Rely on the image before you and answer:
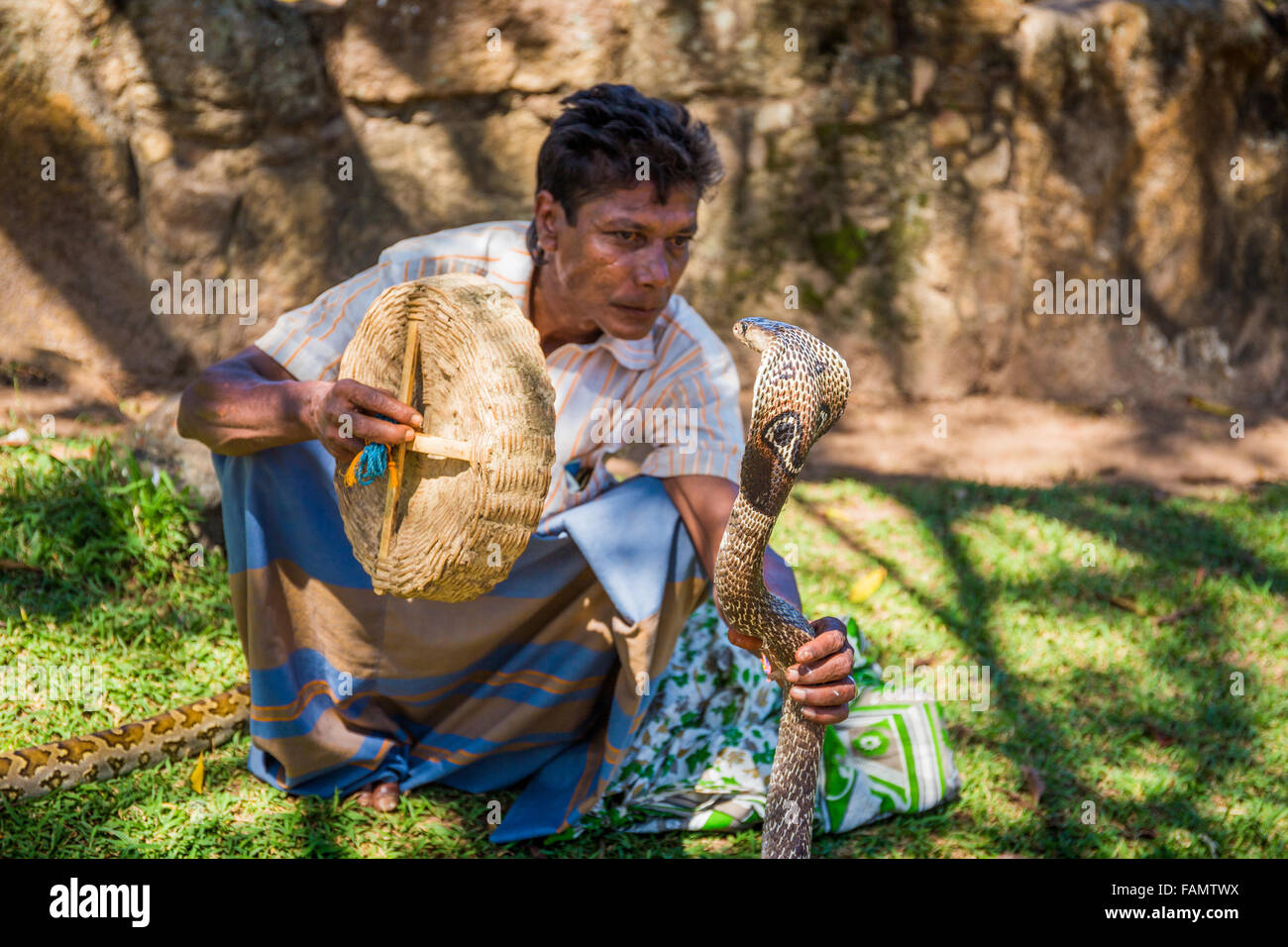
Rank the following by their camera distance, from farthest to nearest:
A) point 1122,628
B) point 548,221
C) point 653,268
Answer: point 1122,628 < point 548,221 < point 653,268

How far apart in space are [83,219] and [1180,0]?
6.31 m

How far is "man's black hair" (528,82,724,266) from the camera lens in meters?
3.13

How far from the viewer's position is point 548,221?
331 cm

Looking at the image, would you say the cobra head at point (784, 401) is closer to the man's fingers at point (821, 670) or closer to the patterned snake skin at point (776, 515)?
the patterned snake skin at point (776, 515)

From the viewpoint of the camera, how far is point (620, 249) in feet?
10.3

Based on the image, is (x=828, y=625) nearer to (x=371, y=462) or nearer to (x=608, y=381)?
(x=371, y=462)

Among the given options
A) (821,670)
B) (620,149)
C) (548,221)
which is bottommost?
(821,670)

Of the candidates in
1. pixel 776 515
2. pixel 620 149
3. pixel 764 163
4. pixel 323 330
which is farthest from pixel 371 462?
pixel 764 163

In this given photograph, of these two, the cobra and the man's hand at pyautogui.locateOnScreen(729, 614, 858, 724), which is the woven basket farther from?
the man's hand at pyautogui.locateOnScreen(729, 614, 858, 724)

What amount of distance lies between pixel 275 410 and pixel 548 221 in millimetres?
946

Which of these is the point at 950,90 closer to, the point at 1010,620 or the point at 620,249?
the point at 1010,620

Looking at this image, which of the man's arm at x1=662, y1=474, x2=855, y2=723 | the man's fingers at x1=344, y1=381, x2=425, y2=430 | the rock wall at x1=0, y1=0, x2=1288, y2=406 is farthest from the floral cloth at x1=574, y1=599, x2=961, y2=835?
the rock wall at x1=0, y1=0, x2=1288, y2=406

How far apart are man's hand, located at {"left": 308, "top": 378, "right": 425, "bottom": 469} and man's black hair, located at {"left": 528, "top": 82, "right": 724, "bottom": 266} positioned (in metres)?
0.89
